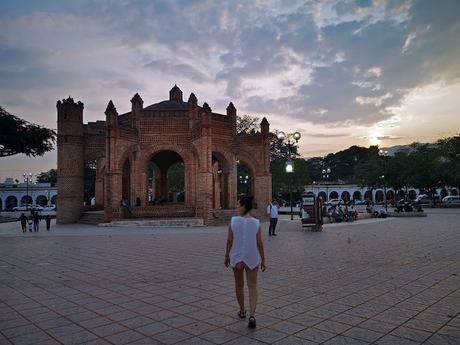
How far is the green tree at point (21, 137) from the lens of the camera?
1712cm

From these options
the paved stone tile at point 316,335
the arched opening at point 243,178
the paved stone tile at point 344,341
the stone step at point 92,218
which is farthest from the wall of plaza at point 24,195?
the paved stone tile at point 344,341

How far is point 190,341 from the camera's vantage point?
4.25m

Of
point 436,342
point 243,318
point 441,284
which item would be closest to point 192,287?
point 243,318

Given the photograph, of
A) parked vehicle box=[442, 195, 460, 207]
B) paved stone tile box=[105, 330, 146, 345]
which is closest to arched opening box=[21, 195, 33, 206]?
parked vehicle box=[442, 195, 460, 207]

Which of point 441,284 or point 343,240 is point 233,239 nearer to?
point 441,284

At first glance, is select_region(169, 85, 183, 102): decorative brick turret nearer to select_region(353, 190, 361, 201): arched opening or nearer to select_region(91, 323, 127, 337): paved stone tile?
select_region(91, 323, 127, 337): paved stone tile

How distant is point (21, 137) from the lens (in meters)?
17.4

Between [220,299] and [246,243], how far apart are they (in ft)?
5.59

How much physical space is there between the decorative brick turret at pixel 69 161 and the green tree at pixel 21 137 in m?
8.37

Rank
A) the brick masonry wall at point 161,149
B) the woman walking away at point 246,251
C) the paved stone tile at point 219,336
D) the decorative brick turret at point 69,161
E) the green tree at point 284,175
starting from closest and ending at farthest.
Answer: the paved stone tile at point 219,336 → the woman walking away at point 246,251 → the brick masonry wall at point 161,149 → the decorative brick turret at point 69,161 → the green tree at point 284,175

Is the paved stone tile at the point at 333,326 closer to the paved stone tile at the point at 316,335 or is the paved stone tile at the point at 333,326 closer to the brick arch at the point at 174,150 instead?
the paved stone tile at the point at 316,335

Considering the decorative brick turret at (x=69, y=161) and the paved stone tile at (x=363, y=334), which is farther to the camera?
the decorative brick turret at (x=69, y=161)

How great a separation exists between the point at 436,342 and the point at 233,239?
103 inches

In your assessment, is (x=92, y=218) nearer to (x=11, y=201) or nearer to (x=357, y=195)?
(x=11, y=201)
